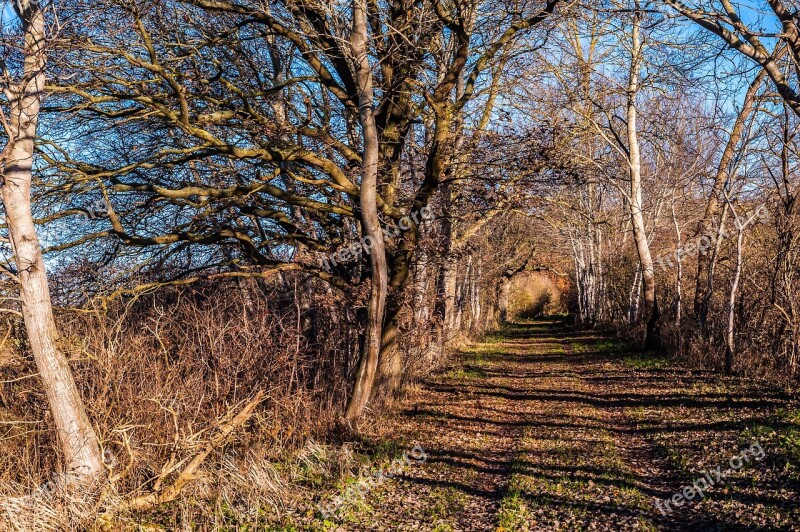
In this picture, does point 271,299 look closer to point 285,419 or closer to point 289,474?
point 285,419

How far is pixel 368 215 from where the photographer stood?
30.0 ft

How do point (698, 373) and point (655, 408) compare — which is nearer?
point (655, 408)

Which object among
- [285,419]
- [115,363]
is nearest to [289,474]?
[285,419]

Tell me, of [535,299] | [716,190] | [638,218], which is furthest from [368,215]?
[535,299]

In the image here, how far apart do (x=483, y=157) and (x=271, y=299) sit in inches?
184

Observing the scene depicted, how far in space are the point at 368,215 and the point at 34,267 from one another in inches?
176

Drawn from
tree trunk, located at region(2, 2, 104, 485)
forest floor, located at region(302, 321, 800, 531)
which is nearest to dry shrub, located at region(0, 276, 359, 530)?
tree trunk, located at region(2, 2, 104, 485)

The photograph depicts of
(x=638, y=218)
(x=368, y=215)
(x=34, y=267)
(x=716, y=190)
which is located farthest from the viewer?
(x=638, y=218)

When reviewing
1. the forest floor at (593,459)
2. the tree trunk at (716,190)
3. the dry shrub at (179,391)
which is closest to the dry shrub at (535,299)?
the tree trunk at (716,190)

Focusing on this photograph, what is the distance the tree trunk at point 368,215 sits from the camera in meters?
8.54

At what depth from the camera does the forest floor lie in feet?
19.4

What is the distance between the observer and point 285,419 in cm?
911

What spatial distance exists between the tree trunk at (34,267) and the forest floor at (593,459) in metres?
2.70

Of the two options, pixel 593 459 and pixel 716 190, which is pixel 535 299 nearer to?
pixel 716 190
